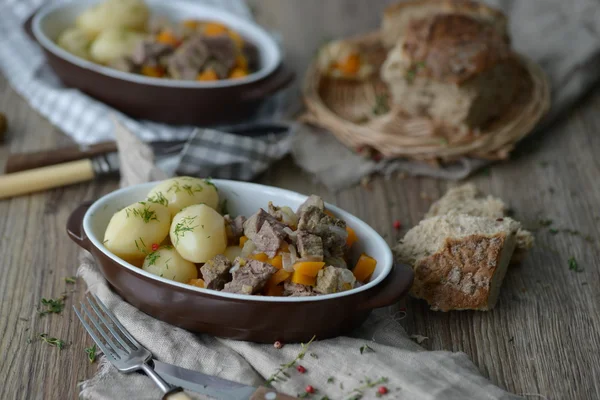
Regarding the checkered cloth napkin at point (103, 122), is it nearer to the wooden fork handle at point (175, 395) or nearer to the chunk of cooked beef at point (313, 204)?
the chunk of cooked beef at point (313, 204)

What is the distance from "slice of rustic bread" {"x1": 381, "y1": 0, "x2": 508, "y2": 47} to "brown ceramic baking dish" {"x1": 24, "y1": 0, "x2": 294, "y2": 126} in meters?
0.77

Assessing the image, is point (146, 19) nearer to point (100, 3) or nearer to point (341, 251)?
point (100, 3)

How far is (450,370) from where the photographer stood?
2447 mm

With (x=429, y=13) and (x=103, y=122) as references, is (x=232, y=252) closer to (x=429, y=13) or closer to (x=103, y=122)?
(x=103, y=122)

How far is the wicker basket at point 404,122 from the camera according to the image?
3945 mm

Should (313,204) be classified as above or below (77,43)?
above

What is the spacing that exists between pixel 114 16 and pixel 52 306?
2.08m

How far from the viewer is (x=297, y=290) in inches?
98.9

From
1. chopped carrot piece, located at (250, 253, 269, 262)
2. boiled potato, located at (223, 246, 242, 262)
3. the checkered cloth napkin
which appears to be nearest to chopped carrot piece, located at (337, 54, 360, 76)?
the checkered cloth napkin

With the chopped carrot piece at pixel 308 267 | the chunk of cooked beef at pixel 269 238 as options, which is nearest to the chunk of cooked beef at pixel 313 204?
the chunk of cooked beef at pixel 269 238

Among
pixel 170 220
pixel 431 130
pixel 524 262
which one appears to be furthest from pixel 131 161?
pixel 524 262

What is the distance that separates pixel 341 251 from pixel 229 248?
42 cm

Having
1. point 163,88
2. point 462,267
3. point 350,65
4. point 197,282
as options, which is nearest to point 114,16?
point 163,88

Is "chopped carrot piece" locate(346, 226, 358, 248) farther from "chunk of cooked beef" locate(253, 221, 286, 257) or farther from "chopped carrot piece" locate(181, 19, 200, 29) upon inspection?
"chopped carrot piece" locate(181, 19, 200, 29)
